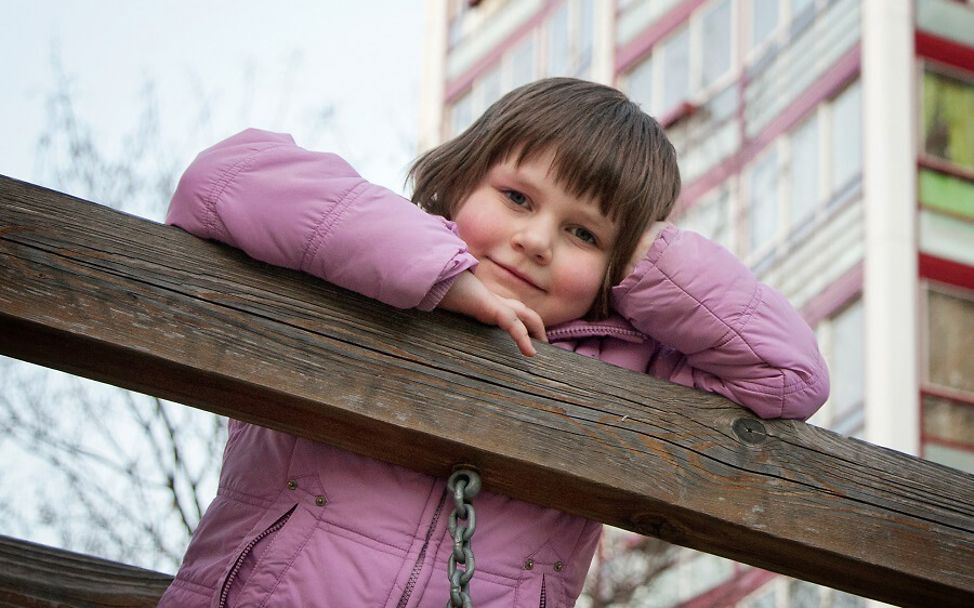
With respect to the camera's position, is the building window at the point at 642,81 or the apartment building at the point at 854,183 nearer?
the apartment building at the point at 854,183

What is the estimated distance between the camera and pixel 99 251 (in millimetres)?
2029

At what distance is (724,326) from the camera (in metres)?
2.43

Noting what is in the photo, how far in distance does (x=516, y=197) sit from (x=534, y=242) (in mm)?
143

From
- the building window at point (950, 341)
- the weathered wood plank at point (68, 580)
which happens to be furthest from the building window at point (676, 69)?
the weathered wood plank at point (68, 580)

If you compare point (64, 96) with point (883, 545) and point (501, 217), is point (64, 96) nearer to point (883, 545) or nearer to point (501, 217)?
point (501, 217)

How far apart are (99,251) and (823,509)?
46.3 inches

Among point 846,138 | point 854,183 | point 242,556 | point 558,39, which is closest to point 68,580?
point 242,556

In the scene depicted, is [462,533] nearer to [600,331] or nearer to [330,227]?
[330,227]

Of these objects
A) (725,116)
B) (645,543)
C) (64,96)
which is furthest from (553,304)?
(725,116)

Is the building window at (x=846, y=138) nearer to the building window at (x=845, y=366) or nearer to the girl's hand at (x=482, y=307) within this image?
the building window at (x=845, y=366)

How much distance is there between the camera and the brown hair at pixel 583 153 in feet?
8.63

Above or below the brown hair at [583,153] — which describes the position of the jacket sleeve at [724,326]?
below

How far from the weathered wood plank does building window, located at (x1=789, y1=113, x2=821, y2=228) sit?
1341cm

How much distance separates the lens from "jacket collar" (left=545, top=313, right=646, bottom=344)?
102 inches
